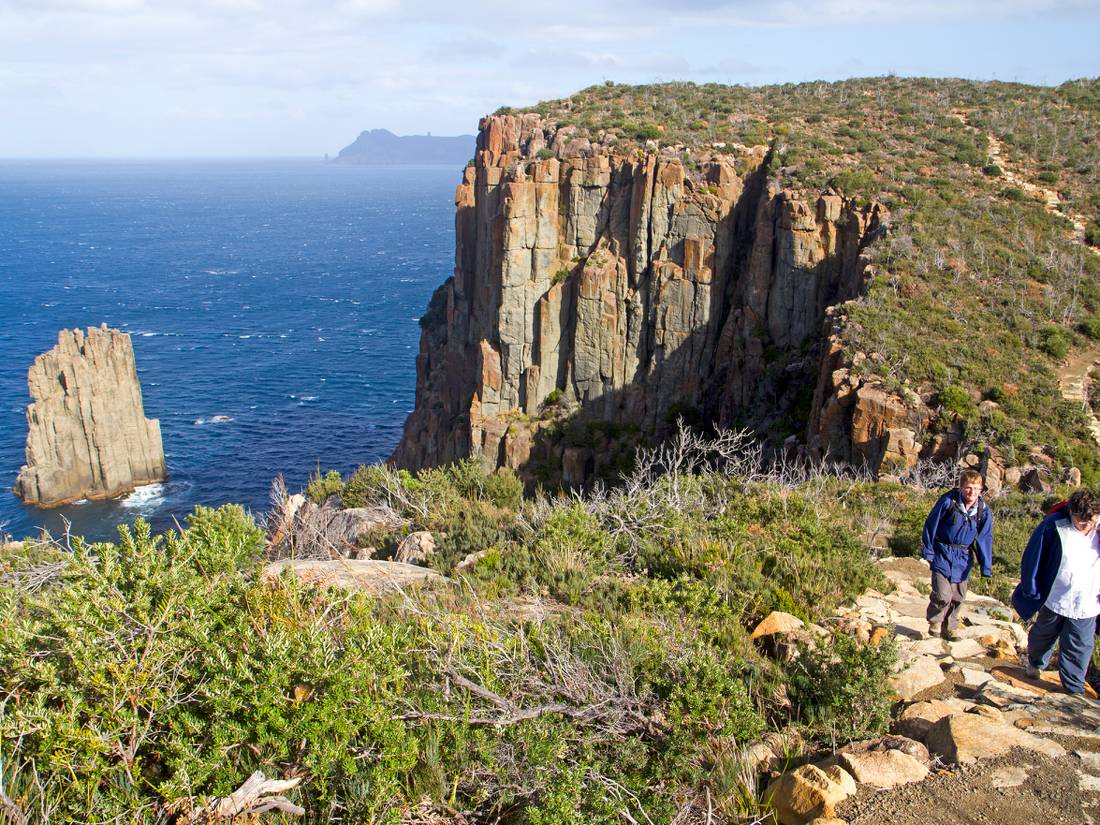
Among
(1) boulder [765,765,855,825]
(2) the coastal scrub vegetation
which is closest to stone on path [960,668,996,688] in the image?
(2) the coastal scrub vegetation

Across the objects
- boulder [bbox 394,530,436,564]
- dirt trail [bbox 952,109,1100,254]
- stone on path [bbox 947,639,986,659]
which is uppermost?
dirt trail [bbox 952,109,1100,254]

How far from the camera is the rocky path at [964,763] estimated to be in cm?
488

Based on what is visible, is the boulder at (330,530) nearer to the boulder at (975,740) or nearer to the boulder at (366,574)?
the boulder at (366,574)

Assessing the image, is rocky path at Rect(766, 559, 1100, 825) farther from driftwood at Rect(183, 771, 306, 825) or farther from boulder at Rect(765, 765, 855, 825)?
driftwood at Rect(183, 771, 306, 825)

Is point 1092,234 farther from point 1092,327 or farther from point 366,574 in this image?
point 366,574

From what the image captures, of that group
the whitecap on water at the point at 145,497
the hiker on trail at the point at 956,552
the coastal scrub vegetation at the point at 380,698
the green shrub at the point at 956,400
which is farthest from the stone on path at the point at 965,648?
the whitecap on water at the point at 145,497

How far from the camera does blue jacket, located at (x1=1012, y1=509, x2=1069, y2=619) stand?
7.14m

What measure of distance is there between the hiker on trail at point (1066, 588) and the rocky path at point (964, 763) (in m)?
0.25

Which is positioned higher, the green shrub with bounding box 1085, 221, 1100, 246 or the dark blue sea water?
the green shrub with bounding box 1085, 221, 1100, 246

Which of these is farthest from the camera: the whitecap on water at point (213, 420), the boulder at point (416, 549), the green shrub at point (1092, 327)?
the whitecap on water at point (213, 420)

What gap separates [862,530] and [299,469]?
39860mm

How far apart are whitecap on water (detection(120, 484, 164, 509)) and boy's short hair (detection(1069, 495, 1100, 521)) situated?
156 ft

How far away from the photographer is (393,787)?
490 cm

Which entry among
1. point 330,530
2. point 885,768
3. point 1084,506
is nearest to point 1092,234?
point 1084,506
